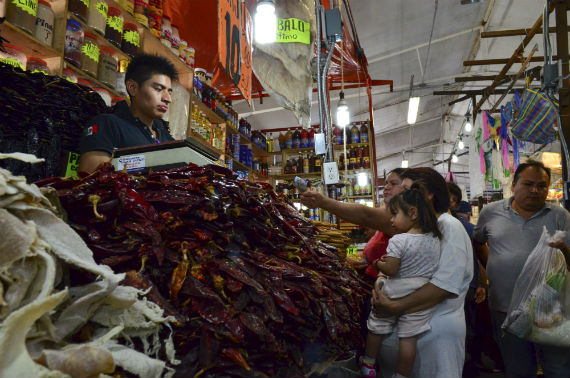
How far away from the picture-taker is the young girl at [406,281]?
6.52 ft

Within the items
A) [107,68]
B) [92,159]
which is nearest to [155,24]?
[107,68]

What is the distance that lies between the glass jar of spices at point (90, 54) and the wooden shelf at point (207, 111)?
1522 mm

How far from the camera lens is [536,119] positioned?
14.0ft

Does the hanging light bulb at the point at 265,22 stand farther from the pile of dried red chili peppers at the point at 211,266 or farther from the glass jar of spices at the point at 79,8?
the pile of dried red chili peppers at the point at 211,266

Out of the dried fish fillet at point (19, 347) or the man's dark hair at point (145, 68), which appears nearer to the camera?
the dried fish fillet at point (19, 347)

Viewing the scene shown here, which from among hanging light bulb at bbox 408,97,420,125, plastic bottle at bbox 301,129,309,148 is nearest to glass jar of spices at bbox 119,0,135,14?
plastic bottle at bbox 301,129,309,148

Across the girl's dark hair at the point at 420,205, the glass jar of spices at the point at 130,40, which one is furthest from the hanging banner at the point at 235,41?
the girl's dark hair at the point at 420,205

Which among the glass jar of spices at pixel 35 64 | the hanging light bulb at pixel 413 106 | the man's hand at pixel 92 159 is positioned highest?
the hanging light bulb at pixel 413 106

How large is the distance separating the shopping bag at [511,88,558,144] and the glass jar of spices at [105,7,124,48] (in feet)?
13.7

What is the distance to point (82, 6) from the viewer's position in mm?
2660

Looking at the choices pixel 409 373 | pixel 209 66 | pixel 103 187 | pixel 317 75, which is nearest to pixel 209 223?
pixel 103 187

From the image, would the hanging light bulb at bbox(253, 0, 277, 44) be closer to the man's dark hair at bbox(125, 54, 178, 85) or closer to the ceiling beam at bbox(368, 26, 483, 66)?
Result: the man's dark hair at bbox(125, 54, 178, 85)

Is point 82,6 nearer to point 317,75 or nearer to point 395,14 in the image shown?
point 317,75

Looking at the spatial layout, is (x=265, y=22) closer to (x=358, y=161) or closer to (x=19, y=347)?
(x=19, y=347)
